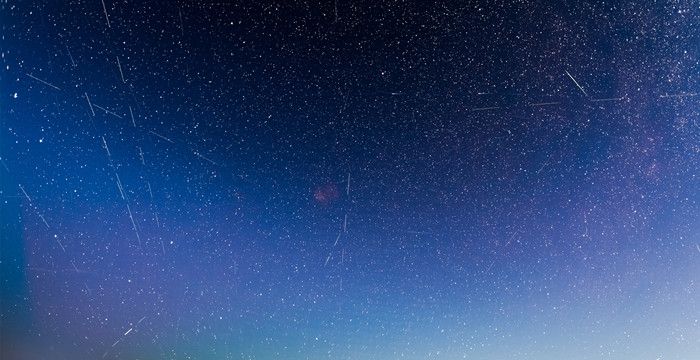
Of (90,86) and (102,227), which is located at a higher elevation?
(90,86)

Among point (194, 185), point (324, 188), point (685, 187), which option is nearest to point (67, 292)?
point (194, 185)

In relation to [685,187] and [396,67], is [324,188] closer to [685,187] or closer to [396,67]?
[396,67]

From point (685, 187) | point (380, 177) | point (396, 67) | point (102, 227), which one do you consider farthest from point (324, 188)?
point (685, 187)

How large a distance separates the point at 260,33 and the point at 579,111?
15.9 inches

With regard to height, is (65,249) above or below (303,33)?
below

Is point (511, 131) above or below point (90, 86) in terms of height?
below

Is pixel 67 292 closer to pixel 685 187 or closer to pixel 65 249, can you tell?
pixel 65 249

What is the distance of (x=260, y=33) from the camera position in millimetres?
623

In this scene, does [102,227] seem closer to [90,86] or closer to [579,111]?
[90,86]

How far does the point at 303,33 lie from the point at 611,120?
1.29 ft

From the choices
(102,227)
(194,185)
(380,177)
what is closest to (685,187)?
(380,177)

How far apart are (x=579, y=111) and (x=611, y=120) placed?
41mm

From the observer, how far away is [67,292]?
0.72 m

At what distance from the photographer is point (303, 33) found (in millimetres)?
623
